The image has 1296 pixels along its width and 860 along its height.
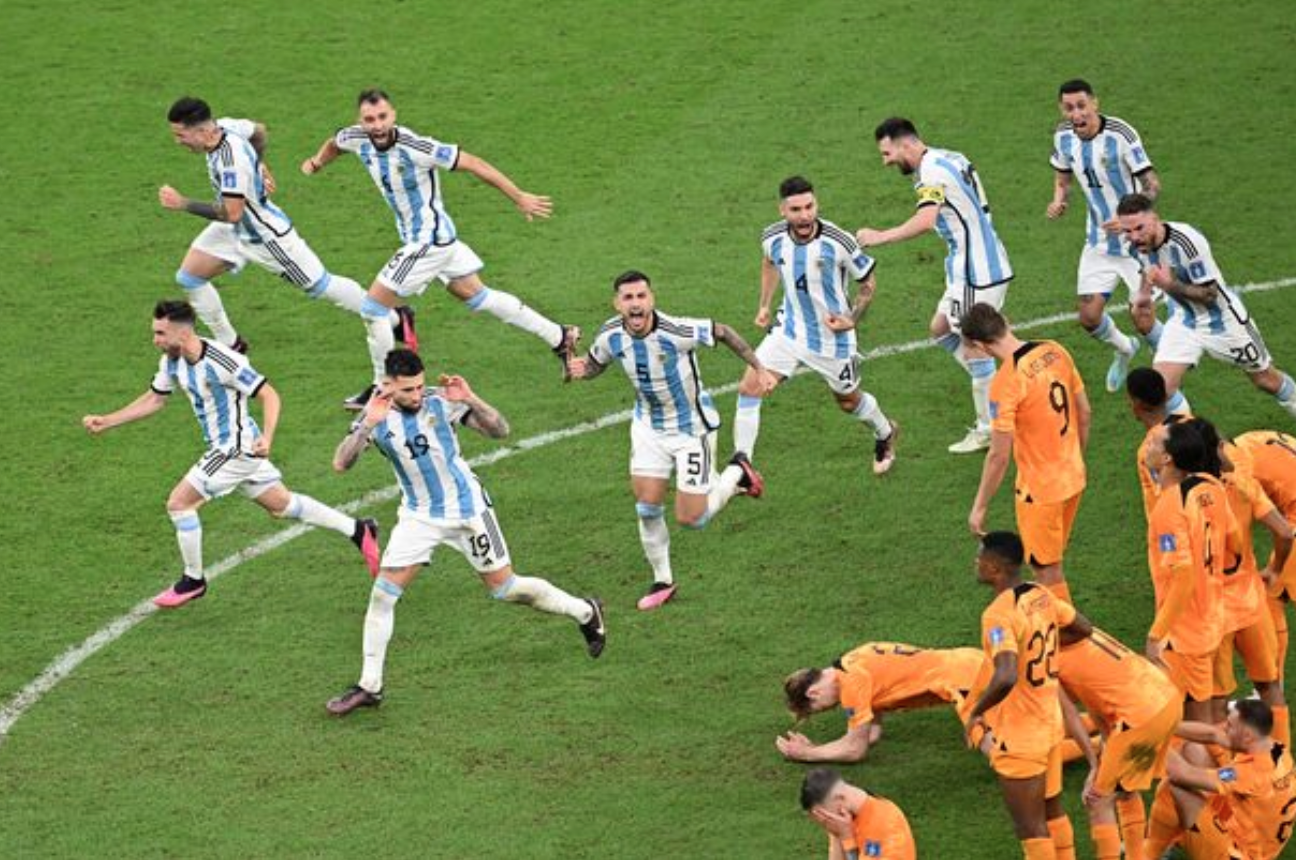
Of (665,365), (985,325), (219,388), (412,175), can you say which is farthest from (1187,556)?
(412,175)

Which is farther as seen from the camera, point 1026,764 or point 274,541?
point 274,541

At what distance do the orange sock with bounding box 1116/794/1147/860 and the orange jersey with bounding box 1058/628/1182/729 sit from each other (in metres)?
0.48

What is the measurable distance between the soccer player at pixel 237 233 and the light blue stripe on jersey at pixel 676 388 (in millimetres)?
3524

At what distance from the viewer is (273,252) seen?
20.0m

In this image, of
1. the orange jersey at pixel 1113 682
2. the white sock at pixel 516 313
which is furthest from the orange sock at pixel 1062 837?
the white sock at pixel 516 313

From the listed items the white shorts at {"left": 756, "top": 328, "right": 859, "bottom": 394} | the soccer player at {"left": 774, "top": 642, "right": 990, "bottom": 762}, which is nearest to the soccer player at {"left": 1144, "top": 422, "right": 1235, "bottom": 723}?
the soccer player at {"left": 774, "top": 642, "right": 990, "bottom": 762}

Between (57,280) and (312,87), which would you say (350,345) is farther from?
(312,87)

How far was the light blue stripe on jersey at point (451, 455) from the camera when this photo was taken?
1598 cm

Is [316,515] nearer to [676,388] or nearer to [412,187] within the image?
[676,388]

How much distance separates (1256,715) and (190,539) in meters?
7.30

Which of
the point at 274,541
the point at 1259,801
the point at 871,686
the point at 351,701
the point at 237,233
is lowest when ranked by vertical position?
the point at 274,541

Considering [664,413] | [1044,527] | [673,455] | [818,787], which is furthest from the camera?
[673,455]

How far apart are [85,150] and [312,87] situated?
95.0 inches

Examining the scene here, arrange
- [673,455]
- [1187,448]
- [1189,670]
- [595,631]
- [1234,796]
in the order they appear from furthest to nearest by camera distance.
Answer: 1. [673,455]
2. [595,631]
3. [1189,670]
4. [1187,448]
5. [1234,796]
